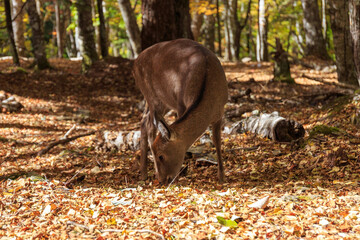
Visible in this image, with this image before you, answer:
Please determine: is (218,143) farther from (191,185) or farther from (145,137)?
(145,137)

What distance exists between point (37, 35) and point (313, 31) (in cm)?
1193

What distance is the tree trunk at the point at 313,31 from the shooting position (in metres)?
Answer: 17.8

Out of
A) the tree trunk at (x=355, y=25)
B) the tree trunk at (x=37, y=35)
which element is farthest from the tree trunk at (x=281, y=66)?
the tree trunk at (x=37, y=35)

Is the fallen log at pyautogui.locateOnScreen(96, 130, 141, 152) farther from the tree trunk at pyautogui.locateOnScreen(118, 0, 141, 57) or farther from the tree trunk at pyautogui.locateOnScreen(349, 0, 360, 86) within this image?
the tree trunk at pyautogui.locateOnScreen(118, 0, 141, 57)

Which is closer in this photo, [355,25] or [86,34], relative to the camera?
[355,25]

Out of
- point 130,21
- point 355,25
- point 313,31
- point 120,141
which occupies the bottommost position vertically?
point 120,141

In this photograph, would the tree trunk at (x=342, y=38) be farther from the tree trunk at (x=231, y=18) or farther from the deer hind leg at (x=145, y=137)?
the tree trunk at (x=231, y=18)

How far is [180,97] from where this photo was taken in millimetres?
5543

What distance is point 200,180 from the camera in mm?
5949

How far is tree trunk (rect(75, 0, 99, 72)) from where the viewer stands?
15578mm

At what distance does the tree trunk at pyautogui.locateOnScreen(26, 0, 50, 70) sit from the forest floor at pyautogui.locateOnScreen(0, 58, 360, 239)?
461cm

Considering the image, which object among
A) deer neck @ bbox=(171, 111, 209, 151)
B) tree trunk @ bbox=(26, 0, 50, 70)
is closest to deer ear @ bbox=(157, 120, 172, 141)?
deer neck @ bbox=(171, 111, 209, 151)

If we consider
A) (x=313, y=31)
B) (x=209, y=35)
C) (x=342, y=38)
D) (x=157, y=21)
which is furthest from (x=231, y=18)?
(x=342, y=38)

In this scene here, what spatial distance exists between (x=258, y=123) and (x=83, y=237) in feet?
15.5
